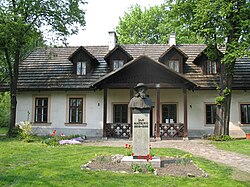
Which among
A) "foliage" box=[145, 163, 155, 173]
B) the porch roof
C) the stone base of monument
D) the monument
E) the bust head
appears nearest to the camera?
"foliage" box=[145, 163, 155, 173]

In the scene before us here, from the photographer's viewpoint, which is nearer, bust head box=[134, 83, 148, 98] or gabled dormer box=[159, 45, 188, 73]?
bust head box=[134, 83, 148, 98]

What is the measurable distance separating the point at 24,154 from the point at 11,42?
7.49 m

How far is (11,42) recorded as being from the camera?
14.4 m

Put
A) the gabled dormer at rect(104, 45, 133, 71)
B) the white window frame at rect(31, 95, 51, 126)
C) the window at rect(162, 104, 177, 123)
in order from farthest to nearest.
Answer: the gabled dormer at rect(104, 45, 133, 71), the white window frame at rect(31, 95, 51, 126), the window at rect(162, 104, 177, 123)

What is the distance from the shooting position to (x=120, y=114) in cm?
1744

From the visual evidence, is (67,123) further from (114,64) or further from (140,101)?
(140,101)

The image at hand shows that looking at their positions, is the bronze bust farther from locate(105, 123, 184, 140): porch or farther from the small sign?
locate(105, 123, 184, 140): porch

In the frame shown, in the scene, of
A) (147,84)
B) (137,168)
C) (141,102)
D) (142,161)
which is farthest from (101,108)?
(137,168)

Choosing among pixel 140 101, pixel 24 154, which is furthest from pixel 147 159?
pixel 24 154

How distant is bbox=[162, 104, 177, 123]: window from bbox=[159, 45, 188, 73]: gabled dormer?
2435mm

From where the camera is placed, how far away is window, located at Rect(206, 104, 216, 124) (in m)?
17.0

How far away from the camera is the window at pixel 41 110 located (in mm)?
17578

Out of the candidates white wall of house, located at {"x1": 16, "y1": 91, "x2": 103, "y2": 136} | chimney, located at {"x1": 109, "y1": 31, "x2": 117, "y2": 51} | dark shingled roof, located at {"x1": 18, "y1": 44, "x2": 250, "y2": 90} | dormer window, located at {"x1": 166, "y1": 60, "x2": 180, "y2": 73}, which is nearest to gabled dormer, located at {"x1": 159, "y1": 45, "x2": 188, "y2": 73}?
dormer window, located at {"x1": 166, "y1": 60, "x2": 180, "y2": 73}

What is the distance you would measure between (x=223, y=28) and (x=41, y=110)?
492 inches
